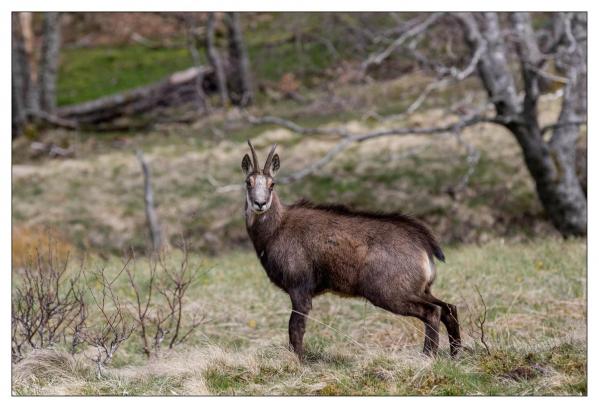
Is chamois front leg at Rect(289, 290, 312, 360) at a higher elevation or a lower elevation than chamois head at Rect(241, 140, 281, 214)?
lower

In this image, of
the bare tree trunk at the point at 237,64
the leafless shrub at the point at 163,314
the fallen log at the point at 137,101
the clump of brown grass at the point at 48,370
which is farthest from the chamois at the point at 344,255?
the fallen log at the point at 137,101

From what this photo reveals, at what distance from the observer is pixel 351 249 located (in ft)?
25.1

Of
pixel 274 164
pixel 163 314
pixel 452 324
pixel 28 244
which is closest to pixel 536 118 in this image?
pixel 452 324

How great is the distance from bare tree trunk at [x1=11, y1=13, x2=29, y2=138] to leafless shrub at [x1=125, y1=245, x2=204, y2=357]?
13904mm

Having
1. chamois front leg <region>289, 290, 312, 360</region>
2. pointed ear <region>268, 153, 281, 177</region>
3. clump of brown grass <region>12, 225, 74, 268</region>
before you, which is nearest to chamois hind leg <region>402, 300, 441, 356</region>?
chamois front leg <region>289, 290, 312, 360</region>

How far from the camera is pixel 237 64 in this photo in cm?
2812

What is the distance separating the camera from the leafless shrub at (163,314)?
8672mm

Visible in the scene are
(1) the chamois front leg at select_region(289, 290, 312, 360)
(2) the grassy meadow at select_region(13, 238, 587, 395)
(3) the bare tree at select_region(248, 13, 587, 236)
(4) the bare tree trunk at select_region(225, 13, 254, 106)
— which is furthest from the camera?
(4) the bare tree trunk at select_region(225, 13, 254, 106)

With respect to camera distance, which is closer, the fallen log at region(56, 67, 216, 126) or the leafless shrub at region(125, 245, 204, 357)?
the leafless shrub at region(125, 245, 204, 357)

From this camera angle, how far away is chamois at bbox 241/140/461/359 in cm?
746

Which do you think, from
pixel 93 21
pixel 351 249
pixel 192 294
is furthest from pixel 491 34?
pixel 93 21

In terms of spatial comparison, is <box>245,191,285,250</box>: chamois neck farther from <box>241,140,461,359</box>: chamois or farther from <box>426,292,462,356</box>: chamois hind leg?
<box>426,292,462,356</box>: chamois hind leg

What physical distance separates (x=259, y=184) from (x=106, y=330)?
3.68 m

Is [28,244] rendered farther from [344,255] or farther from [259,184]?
[344,255]
